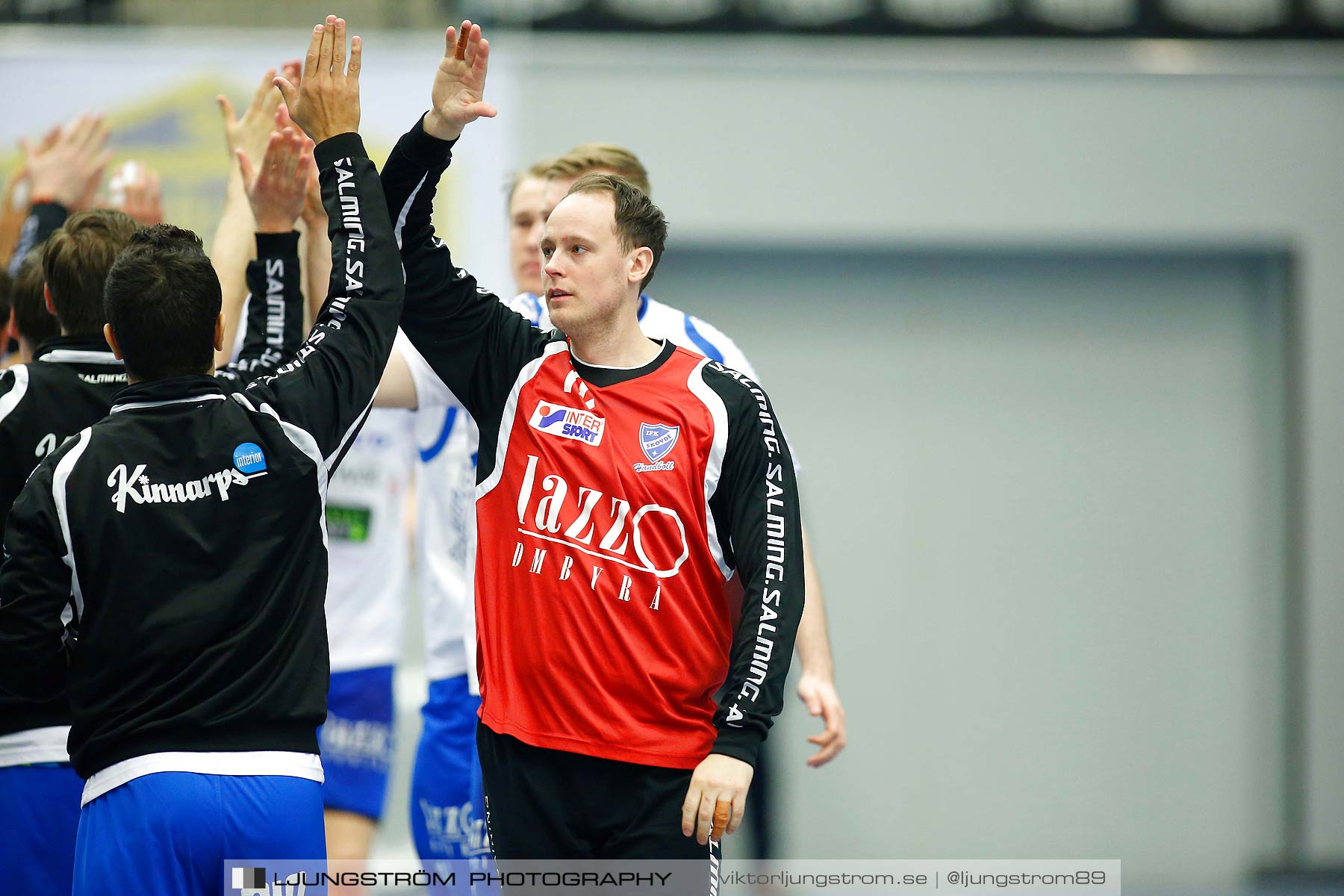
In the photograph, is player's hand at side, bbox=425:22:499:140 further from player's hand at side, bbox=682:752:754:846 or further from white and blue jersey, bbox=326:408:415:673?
white and blue jersey, bbox=326:408:415:673

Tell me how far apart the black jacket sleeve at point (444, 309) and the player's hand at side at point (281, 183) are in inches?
16.9

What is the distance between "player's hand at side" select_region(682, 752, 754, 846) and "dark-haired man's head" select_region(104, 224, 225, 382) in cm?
132

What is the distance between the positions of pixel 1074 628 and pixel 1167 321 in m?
1.95

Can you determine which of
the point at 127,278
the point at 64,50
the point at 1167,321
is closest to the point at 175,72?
the point at 64,50

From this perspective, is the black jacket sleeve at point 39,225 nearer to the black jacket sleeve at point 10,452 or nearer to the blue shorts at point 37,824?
the black jacket sleeve at point 10,452

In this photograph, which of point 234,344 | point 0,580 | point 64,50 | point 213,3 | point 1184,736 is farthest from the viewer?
point 1184,736

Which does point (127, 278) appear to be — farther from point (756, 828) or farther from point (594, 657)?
point (756, 828)

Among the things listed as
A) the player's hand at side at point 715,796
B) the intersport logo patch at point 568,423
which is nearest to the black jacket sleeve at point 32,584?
the intersport logo patch at point 568,423

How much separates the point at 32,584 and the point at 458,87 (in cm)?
136

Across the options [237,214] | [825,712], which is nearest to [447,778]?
[825,712]

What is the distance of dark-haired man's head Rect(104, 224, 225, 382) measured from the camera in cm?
278

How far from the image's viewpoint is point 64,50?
7.37m

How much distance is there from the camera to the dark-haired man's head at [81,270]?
10.8 ft

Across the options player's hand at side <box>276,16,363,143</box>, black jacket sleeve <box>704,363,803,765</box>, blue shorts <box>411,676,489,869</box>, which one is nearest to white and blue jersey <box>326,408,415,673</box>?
blue shorts <box>411,676,489,869</box>
